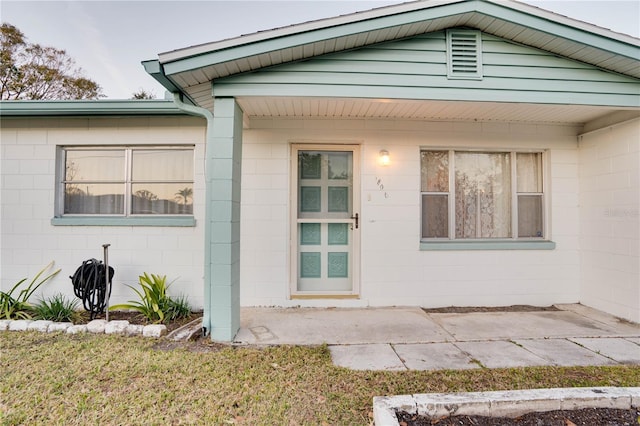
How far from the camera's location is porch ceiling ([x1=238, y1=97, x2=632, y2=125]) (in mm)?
3754

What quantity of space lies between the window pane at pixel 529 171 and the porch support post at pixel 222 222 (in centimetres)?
434

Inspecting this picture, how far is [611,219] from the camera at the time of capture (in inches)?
170

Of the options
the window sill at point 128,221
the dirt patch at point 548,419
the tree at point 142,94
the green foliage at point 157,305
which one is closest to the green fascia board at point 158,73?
the window sill at point 128,221

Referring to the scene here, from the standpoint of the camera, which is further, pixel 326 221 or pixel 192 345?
pixel 326 221

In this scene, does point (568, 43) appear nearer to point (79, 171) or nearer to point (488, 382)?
point (488, 382)

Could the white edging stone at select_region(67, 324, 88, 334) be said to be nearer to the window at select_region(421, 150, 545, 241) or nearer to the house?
the house

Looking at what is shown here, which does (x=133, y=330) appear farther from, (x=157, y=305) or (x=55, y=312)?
(x=55, y=312)

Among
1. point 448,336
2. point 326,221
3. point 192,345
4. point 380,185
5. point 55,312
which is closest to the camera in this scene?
point 192,345

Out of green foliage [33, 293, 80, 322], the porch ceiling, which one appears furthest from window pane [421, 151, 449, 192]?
green foliage [33, 293, 80, 322]

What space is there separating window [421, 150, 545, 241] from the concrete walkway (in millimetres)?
1246

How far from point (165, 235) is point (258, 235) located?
134cm

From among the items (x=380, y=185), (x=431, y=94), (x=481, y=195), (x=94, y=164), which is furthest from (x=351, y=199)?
(x=94, y=164)

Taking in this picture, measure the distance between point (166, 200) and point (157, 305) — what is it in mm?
A: 1537

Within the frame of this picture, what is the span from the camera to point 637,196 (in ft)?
13.0
